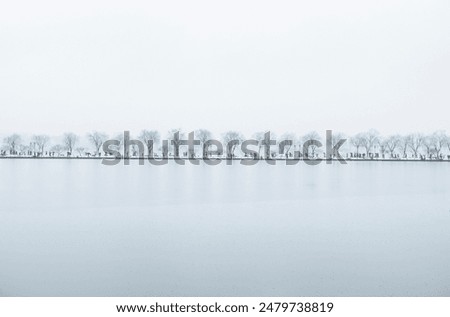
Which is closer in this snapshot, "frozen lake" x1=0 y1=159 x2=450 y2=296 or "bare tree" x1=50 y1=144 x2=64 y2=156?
"frozen lake" x1=0 y1=159 x2=450 y2=296

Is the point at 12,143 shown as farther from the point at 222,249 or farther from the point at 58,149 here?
the point at 222,249

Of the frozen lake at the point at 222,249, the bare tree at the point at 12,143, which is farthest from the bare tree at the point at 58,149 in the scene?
the frozen lake at the point at 222,249

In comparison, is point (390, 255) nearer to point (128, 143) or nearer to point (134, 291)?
point (134, 291)

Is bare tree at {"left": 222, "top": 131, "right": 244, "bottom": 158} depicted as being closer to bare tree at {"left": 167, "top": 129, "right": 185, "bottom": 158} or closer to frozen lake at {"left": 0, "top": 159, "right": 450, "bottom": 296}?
bare tree at {"left": 167, "top": 129, "right": 185, "bottom": 158}

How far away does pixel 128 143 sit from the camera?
78.8 m

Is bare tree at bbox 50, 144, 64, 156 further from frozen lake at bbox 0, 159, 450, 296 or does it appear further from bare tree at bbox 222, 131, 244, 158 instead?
frozen lake at bbox 0, 159, 450, 296

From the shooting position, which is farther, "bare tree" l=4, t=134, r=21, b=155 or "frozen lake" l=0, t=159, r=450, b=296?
"bare tree" l=4, t=134, r=21, b=155

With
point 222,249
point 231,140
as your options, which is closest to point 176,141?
point 231,140

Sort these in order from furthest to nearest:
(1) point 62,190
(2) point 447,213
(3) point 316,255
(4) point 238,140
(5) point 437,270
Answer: (4) point 238,140 → (1) point 62,190 → (2) point 447,213 → (3) point 316,255 → (5) point 437,270

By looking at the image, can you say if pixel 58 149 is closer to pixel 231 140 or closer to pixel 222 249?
pixel 231 140

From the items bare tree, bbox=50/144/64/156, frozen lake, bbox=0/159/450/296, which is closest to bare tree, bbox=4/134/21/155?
bare tree, bbox=50/144/64/156

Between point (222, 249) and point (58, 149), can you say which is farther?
point (58, 149)
